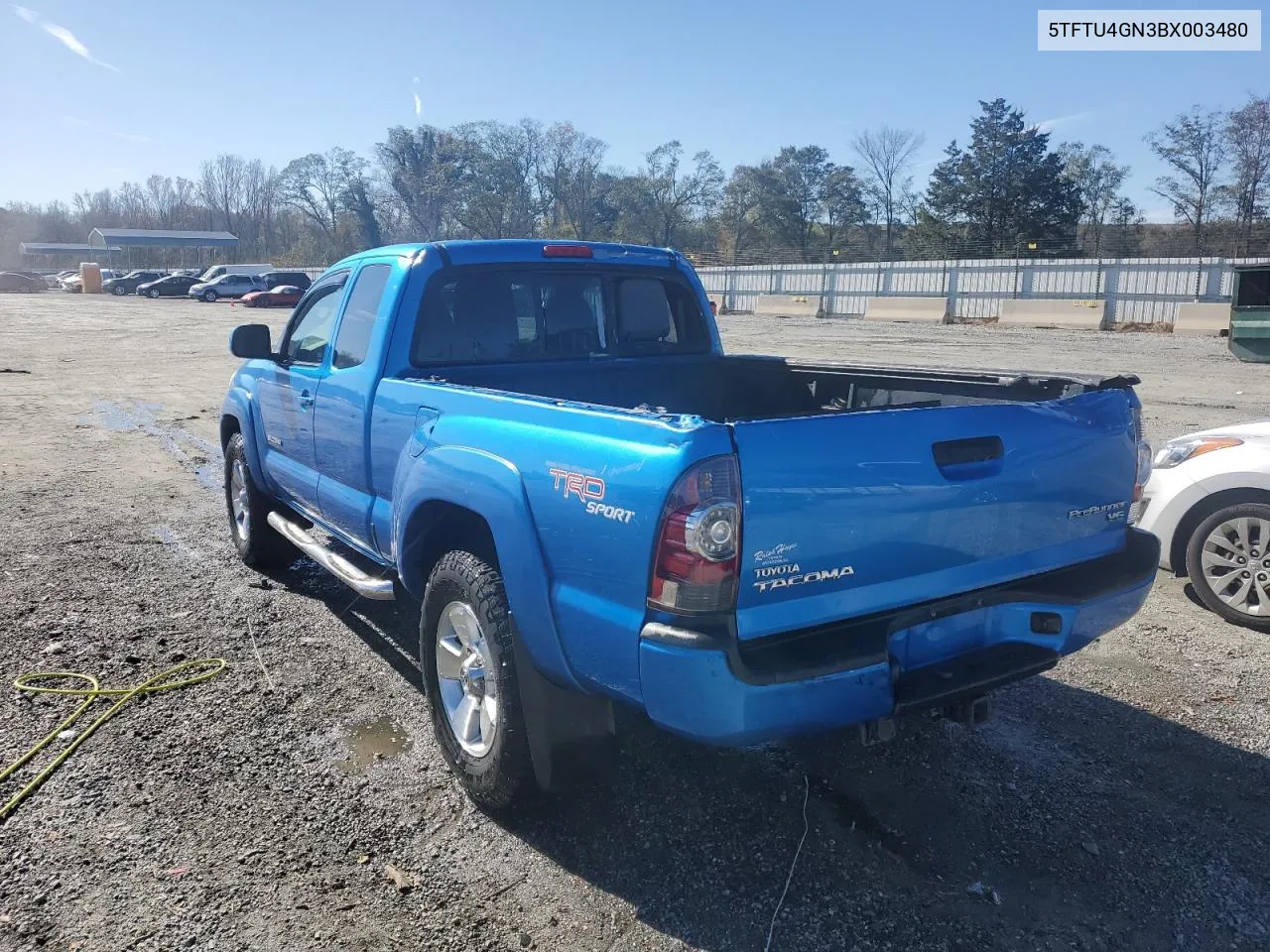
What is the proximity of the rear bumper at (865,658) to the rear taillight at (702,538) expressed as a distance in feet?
0.24

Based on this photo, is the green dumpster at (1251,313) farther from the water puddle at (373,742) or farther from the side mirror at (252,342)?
the water puddle at (373,742)

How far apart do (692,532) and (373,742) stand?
2145mm

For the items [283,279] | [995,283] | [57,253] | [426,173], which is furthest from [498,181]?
[57,253]

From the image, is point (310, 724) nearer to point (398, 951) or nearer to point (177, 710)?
point (177, 710)

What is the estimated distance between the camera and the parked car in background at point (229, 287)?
167ft

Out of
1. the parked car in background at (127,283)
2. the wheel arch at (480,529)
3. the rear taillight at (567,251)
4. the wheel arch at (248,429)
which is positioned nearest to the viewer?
the wheel arch at (480,529)

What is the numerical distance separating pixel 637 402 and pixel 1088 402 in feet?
7.44

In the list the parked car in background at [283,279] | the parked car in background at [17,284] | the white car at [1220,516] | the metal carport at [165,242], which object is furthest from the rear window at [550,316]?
the metal carport at [165,242]

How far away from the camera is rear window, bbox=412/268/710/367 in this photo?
4.47 metres

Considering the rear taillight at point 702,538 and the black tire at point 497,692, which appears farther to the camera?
the black tire at point 497,692

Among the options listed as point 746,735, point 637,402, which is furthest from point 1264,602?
point 746,735

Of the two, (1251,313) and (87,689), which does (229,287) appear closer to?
(1251,313)

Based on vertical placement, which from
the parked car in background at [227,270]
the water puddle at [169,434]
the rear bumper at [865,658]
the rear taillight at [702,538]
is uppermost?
the parked car in background at [227,270]

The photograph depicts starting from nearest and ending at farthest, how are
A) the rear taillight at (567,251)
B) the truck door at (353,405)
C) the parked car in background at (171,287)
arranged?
the truck door at (353,405) → the rear taillight at (567,251) → the parked car in background at (171,287)
